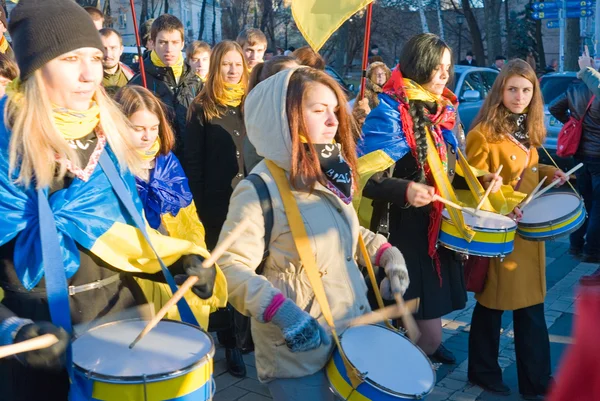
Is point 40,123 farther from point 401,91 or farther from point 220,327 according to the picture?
point 220,327

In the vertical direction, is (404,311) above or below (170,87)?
below

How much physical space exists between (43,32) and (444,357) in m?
3.38

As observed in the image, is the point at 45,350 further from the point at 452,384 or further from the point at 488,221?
the point at 452,384

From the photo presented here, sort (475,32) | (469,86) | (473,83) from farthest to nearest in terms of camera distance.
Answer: (475,32) < (473,83) < (469,86)

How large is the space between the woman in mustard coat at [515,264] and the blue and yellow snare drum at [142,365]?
7.80 ft

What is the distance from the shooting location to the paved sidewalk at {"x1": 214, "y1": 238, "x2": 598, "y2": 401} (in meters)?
4.25

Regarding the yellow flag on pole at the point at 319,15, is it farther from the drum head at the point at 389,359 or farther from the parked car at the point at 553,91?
the parked car at the point at 553,91

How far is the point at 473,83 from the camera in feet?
43.3

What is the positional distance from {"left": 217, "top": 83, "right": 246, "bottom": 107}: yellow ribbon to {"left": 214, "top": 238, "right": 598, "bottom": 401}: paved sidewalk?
1680 mm

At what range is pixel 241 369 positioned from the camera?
450 cm

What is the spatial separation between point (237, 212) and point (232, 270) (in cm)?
22

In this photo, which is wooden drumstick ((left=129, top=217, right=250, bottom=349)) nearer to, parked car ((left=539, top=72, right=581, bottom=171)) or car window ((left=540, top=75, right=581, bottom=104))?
Answer: parked car ((left=539, top=72, right=581, bottom=171))

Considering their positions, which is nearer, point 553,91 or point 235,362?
point 235,362

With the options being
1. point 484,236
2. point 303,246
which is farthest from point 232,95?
point 303,246
